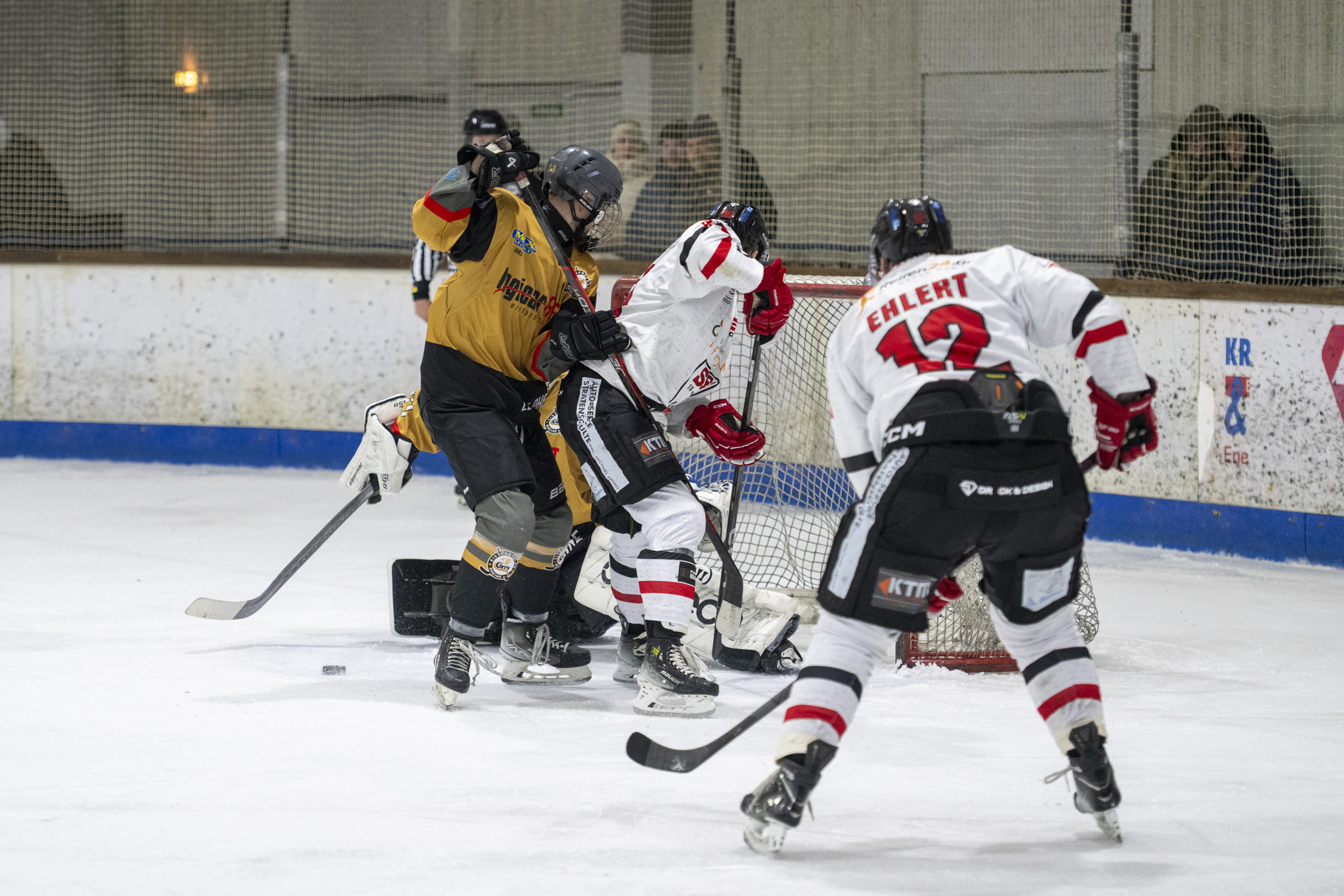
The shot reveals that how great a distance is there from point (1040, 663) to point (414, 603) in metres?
1.98

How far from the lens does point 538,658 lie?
140 inches

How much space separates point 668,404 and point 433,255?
2.75 m

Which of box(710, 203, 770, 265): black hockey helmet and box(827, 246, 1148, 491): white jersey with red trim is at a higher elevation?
box(710, 203, 770, 265): black hockey helmet

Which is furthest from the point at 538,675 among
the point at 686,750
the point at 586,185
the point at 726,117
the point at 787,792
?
the point at 726,117

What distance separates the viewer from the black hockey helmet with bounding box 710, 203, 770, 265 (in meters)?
3.27

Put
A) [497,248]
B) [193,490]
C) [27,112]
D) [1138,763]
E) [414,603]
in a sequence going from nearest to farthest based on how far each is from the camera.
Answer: [1138,763]
[497,248]
[414,603]
[193,490]
[27,112]

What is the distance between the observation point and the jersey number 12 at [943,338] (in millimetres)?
2275

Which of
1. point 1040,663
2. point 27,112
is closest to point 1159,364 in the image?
point 1040,663

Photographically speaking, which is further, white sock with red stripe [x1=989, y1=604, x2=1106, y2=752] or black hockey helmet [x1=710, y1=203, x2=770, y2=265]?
black hockey helmet [x1=710, y1=203, x2=770, y2=265]

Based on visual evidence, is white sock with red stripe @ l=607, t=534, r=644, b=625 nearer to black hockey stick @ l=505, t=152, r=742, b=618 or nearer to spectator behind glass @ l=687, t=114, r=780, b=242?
black hockey stick @ l=505, t=152, r=742, b=618

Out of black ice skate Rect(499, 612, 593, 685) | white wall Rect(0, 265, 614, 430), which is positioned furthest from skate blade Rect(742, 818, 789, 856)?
white wall Rect(0, 265, 614, 430)

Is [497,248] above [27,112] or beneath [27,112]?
beneath

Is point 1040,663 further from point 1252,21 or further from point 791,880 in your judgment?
point 1252,21

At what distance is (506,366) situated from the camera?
11.1 ft
